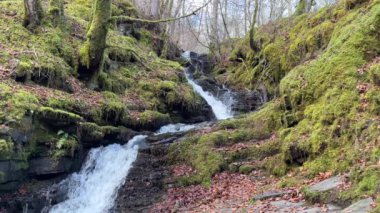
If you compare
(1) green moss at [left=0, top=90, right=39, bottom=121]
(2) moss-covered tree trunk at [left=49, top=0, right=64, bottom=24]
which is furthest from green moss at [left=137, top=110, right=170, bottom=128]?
(2) moss-covered tree trunk at [left=49, top=0, right=64, bottom=24]

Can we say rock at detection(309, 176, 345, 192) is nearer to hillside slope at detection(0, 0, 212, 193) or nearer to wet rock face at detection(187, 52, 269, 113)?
hillside slope at detection(0, 0, 212, 193)

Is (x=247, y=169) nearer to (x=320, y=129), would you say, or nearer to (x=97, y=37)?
(x=320, y=129)

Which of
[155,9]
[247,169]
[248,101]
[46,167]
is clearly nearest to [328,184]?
[247,169]

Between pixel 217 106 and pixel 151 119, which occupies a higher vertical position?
pixel 217 106

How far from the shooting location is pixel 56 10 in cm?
1673

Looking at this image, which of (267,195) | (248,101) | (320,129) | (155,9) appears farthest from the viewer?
(155,9)

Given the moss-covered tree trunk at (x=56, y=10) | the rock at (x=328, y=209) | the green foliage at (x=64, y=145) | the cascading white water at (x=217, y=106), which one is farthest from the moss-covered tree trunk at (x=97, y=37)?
the rock at (x=328, y=209)

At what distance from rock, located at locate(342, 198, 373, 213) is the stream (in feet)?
22.6

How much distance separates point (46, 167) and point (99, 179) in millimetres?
1711

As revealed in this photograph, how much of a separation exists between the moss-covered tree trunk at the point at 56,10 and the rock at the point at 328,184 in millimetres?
12771

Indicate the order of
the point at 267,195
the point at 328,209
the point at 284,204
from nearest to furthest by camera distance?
the point at 328,209, the point at 284,204, the point at 267,195

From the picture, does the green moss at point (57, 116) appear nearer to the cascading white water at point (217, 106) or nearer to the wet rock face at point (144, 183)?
the wet rock face at point (144, 183)

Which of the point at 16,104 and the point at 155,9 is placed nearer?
the point at 16,104

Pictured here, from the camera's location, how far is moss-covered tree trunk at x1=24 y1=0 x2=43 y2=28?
15352 millimetres
